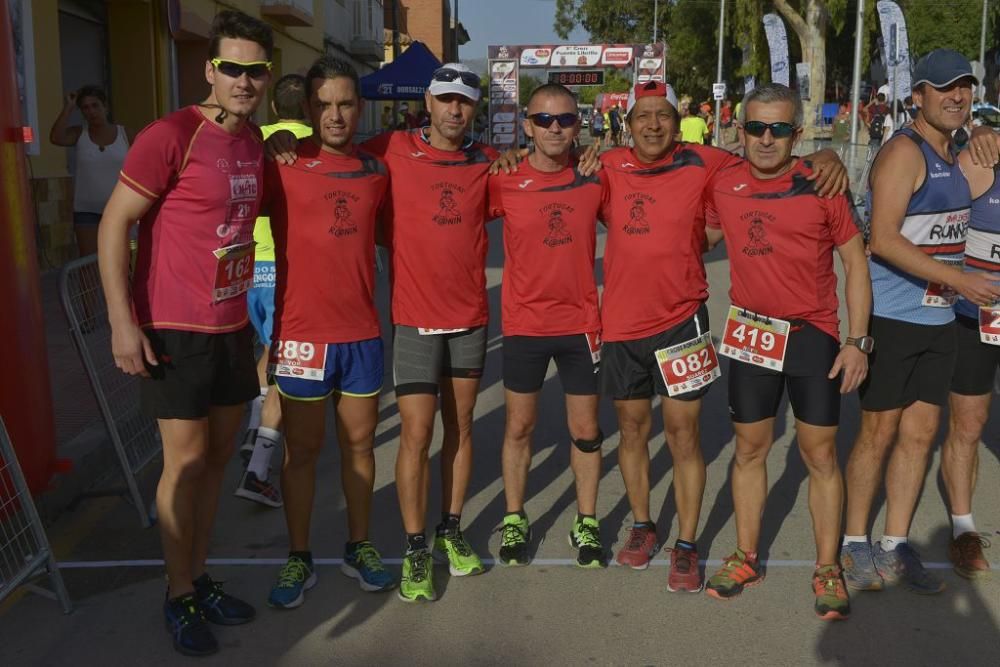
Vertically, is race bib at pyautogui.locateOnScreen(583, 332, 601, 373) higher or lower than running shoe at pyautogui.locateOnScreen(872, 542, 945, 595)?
higher

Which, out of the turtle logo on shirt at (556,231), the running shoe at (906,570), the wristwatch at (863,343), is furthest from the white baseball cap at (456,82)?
the running shoe at (906,570)

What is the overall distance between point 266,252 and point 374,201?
5.34 ft

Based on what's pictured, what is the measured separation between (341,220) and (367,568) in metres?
1.38

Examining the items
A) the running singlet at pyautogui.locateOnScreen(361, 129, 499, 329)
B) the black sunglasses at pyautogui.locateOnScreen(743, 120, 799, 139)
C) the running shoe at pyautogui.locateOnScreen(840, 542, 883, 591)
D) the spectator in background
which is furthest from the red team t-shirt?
the spectator in background

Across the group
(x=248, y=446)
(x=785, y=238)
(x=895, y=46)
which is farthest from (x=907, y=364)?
(x=895, y=46)

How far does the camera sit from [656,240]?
4.15 meters

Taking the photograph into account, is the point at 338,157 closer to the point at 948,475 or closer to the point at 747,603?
the point at 747,603

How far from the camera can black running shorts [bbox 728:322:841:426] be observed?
3.98 meters

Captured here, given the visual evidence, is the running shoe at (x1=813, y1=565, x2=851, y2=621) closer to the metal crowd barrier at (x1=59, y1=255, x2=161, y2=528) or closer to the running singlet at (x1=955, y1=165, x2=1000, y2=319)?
the running singlet at (x1=955, y1=165, x2=1000, y2=319)

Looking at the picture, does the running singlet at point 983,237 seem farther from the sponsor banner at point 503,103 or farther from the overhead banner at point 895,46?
the sponsor banner at point 503,103

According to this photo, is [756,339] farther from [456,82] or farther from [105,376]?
[105,376]

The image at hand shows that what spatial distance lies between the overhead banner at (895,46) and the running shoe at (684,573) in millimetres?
22846

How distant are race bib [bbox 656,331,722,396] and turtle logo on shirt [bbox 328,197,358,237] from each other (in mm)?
1306

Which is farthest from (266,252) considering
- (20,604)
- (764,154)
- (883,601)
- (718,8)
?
(718,8)
